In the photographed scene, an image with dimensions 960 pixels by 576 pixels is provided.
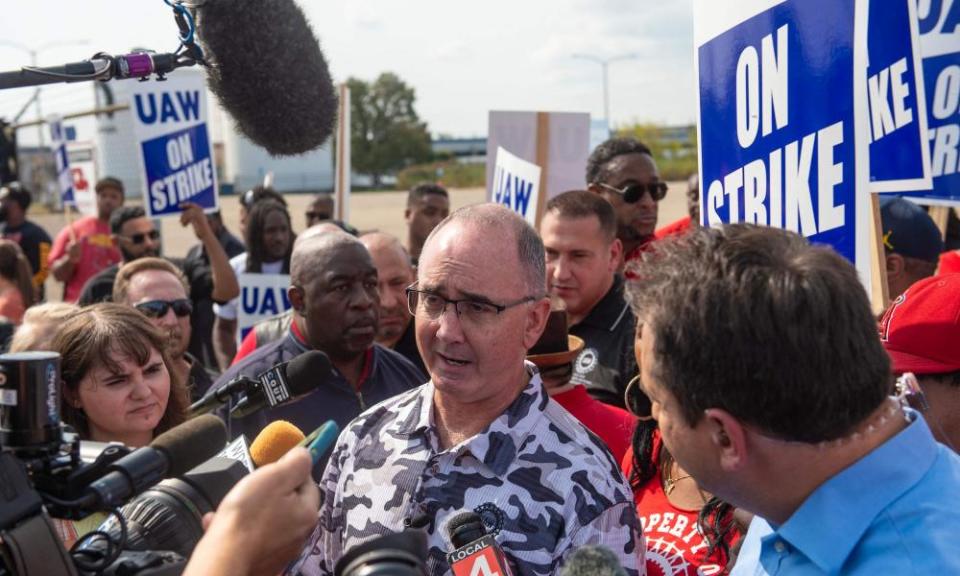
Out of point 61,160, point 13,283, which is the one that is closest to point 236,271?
point 13,283

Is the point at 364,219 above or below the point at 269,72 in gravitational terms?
below

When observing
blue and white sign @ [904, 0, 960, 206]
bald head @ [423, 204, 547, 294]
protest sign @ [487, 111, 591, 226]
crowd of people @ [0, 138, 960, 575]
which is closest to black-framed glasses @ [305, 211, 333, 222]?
protest sign @ [487, 111, 591, 226]

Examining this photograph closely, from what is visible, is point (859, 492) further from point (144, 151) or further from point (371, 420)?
point (144, 151)

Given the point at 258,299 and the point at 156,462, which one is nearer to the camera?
the point at 156,462

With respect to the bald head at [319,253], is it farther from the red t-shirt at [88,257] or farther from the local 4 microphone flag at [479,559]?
the red t-shirt at [88,257]

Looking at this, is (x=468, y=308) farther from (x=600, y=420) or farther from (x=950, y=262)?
(x=950, y=262)

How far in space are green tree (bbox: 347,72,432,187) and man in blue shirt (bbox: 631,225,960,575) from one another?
67.1 meters

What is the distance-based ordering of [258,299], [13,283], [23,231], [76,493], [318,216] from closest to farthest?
[76,493] → [258,299] → [13,283] → [318,216] → [23,231]

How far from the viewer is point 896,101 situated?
3.05 metres

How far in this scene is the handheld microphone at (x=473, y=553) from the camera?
2.07 m

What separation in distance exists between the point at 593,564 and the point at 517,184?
5.34 meters

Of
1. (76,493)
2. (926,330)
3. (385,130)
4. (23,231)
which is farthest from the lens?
(385,130)

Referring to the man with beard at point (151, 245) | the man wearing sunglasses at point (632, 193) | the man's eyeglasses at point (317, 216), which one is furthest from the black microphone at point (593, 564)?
the man's eyeglasses at point (317, 216)

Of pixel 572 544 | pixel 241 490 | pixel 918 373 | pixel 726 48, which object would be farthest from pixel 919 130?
pixel 241 490
